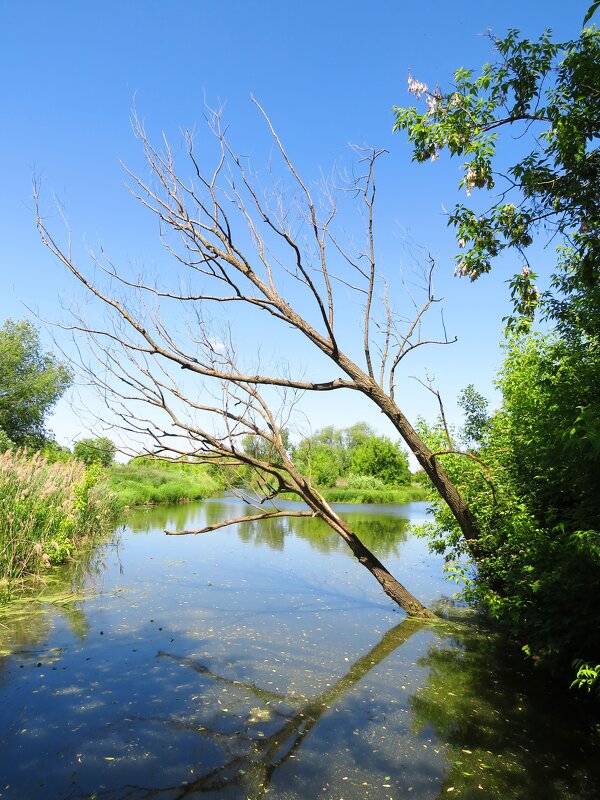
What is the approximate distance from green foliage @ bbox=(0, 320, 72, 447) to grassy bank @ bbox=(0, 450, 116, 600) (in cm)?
2217

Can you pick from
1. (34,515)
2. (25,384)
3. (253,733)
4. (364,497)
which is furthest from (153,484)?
(253,733)

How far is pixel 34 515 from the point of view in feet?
31.0

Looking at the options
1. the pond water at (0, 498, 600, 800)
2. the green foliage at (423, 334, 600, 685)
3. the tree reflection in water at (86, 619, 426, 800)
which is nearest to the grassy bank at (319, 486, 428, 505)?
the pond water at (0, 498, 600, 800)

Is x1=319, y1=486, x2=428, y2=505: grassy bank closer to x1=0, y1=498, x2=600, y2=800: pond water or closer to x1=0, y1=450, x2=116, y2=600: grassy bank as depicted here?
x1=0, y1=450, x2=116, y2=600: grassy bank

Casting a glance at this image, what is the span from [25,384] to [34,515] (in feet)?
84.3

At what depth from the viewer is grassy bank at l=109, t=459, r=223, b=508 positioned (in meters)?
27.6

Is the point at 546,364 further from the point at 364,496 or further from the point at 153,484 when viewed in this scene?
→ the point at 364,496

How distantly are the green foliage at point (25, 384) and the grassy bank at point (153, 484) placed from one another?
21.7 feet

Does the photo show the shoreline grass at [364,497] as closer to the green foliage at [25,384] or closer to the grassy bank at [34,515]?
the green foliage at [25,384]

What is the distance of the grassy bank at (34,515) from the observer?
29.1ft

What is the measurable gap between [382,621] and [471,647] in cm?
161

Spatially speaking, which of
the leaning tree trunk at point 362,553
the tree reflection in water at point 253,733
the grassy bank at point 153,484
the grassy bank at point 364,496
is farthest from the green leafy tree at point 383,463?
the tree reflection in water at point 253,733

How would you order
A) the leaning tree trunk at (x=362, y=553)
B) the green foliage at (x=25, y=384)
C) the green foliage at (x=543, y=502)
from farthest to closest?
1. the green foliage at (x=25, y=384)
2. the leaning tree trunk at (x=362, y=553)
3. the green foliage at (x=543, y=502)

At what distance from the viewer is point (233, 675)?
6.07 meters
